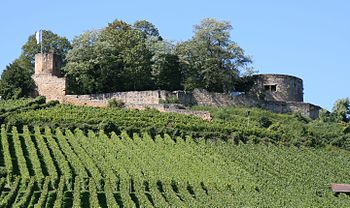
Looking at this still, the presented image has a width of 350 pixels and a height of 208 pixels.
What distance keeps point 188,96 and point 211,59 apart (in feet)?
8.45

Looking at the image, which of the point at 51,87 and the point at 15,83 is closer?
the point at 15,83

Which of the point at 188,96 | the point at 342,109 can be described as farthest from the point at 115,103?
the point at 342,109

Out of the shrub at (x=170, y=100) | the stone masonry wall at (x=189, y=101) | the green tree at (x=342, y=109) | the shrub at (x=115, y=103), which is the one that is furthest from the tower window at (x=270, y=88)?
the shrub at (x=115, y=103)

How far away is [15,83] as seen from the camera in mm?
69312

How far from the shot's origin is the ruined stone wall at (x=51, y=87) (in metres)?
69.3

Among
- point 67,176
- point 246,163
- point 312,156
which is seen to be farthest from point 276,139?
point 67,176

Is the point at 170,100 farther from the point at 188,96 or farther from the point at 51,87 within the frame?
the point at 51,87

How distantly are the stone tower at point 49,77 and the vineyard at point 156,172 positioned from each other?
10505 millimetres

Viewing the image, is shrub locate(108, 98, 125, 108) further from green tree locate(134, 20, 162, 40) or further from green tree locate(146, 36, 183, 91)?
green tree locate(134, 20, 162, 40)

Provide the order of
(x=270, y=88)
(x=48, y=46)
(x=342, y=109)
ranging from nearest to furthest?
(x=342, y=109)
(x=270, y=88)
(x=48, y=46)

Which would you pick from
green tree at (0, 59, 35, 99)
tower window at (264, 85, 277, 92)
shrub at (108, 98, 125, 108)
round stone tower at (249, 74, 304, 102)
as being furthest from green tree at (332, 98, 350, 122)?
green tree at (0, 59, 35, 99)

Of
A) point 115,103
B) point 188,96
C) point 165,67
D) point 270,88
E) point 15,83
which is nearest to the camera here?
point 115,103

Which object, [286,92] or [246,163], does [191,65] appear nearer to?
[286,92]

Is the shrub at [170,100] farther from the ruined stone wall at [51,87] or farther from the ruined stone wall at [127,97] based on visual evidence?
the ruined stone wall at [51,87]
